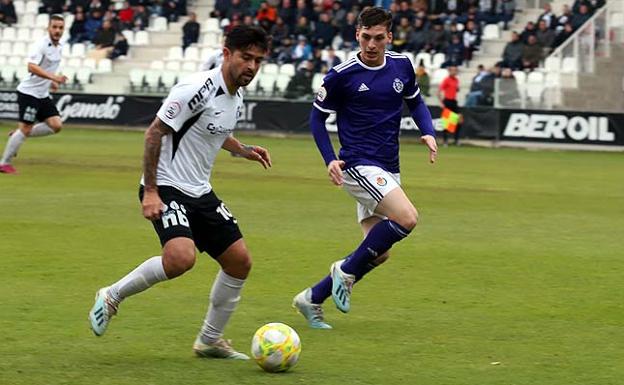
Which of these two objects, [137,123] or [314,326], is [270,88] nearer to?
[137,123]

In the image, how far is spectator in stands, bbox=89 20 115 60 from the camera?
38938 millimetres

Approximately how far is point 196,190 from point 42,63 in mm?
12268

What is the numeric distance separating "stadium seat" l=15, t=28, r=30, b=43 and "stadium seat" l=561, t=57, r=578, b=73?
1880 cm

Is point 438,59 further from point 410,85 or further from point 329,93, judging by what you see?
point 329,93

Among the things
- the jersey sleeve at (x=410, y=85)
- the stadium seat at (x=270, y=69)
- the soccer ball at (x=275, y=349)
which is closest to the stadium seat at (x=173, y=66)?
the stadium seat at (x=270, y=69)

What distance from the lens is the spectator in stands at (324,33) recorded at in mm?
35938

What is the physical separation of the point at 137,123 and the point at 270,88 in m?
3.83

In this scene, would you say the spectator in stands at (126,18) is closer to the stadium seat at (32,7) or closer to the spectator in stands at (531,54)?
the stadium seat at (32,7)

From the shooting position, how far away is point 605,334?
26.8 ft

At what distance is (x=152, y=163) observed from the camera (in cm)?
701

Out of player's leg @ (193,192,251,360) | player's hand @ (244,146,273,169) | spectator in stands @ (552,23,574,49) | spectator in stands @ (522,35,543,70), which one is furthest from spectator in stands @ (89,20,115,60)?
player's leg @ (193,192,251,360)

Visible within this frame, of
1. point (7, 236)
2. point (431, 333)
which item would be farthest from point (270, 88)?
point (431, 333)

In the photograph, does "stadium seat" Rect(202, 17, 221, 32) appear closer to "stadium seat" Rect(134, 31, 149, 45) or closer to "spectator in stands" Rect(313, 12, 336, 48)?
"stadium seat" Rect(134, 31, 149, 45)

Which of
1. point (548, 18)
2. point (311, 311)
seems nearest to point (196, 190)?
point (311, 311)
